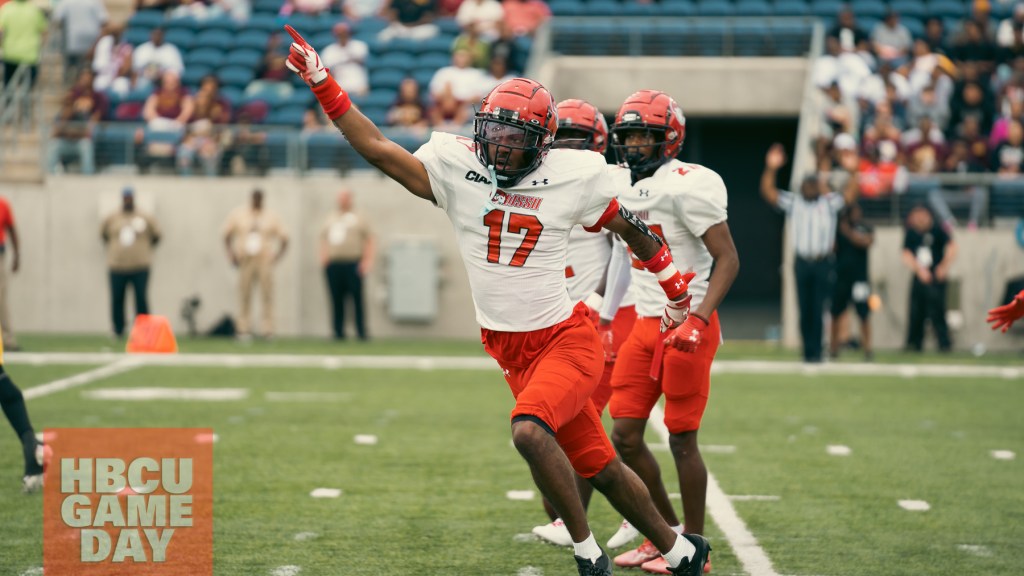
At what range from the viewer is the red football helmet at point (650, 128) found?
5.59m

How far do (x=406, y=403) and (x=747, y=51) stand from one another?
32.8 feet

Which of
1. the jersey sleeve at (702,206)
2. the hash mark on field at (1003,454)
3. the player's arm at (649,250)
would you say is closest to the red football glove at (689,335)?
the player's arm at (649,250)

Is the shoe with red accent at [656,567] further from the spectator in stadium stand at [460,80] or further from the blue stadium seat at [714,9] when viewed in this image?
the blue stadium seat at [714,9]

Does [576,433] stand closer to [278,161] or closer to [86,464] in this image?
[86,464]

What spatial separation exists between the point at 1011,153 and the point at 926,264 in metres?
2.15

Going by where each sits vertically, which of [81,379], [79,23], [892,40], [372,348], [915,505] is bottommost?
[372,348]

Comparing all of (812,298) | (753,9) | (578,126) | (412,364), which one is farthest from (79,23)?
(578,126)

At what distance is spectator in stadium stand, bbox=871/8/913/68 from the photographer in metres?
18.5

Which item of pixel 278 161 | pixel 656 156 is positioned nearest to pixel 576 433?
pixel 656 156

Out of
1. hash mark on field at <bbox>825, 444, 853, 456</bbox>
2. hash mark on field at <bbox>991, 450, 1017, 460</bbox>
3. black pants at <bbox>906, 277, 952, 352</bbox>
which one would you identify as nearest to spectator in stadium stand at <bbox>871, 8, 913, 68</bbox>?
black pants at <bbox>906, 277, 952, 352</bbox>

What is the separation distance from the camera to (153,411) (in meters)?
9.57

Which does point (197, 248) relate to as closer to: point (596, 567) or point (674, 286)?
point (674, 286)

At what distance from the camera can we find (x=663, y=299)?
5.64 meters

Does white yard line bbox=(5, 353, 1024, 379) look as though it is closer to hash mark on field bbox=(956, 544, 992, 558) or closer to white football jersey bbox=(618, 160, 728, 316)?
hash mark on field bbox=(956, 544, 992, 558)
